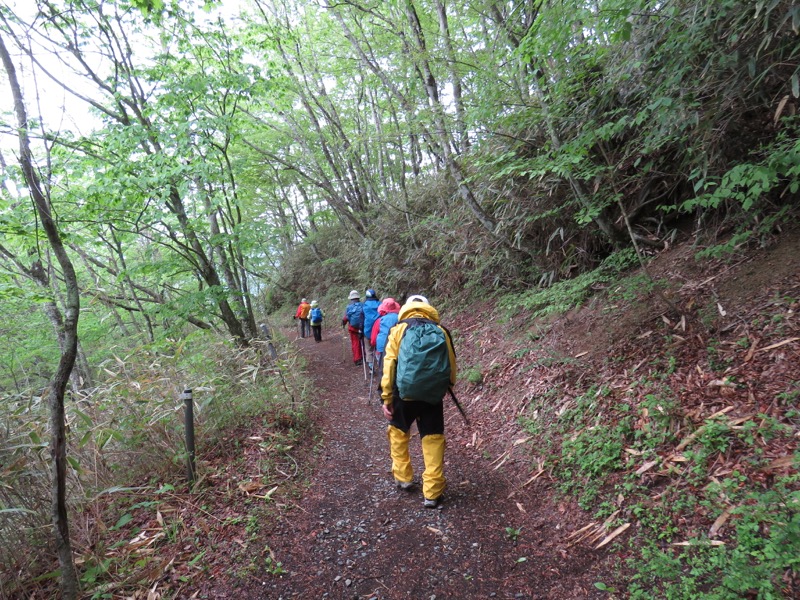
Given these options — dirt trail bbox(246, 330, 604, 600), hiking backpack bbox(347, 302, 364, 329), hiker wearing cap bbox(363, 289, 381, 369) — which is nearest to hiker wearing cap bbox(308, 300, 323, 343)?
hiking backpack bbox(347, 302, 364, 329)

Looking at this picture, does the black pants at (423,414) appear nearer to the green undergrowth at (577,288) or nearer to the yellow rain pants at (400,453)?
the yellow rain pants at (400,453)

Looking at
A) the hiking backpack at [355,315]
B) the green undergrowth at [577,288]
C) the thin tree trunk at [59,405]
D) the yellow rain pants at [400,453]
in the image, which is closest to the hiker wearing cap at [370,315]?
the hiking backpack at [355,315]

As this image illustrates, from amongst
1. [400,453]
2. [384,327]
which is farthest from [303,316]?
[400,453]

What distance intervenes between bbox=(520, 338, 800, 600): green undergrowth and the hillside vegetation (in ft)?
0.06

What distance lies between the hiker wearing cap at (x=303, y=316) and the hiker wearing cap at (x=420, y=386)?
1195 centimetres

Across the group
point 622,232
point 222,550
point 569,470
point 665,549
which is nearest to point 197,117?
point 222,550

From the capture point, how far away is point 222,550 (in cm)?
337

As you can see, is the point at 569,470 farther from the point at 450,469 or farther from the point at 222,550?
the point at 222,550

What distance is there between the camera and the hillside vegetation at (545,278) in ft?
9.26

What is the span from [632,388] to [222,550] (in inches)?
163

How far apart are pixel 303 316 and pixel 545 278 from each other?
35.4ft

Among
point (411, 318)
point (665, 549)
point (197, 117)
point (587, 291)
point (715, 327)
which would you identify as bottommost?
point (665, 549)

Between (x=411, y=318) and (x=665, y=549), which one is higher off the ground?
(x=411, y=318)

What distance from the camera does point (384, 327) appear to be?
625 centimetres
